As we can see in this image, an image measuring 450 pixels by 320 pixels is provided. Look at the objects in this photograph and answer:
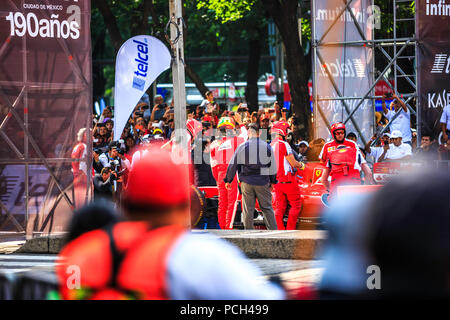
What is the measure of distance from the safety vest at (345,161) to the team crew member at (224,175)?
200cm

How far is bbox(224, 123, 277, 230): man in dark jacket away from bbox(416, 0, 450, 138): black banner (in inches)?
179

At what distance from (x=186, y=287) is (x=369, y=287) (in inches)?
23.9

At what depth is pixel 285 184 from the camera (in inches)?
547

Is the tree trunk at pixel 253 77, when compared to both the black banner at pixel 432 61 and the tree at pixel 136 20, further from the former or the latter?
→ the black banner at pixel 432 61

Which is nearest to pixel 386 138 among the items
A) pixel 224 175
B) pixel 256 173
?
pixel 224 175

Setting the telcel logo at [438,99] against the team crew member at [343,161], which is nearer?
the team crew member at [343,161]

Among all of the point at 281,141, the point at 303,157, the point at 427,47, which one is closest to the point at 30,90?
the point at 281,141

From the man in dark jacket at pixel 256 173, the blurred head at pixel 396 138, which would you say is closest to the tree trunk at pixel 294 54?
the blurred head at pixel 396 138

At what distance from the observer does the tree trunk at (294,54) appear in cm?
2350

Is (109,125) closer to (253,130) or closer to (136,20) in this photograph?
(253,130)

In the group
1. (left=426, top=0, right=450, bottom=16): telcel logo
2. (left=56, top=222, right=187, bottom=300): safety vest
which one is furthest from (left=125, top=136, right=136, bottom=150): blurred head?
(left=56, top=222, right=187, bottom=300): safety vest

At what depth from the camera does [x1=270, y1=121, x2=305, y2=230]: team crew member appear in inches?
541

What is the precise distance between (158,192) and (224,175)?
1169cm
